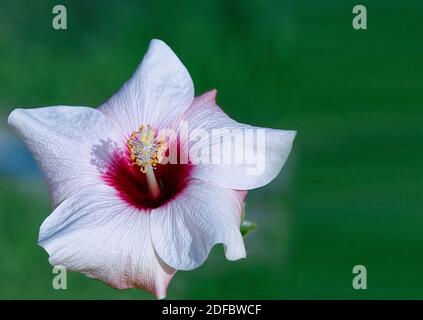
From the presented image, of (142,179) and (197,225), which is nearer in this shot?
(197,225)

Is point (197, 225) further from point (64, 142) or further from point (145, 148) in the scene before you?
point (64, 142)

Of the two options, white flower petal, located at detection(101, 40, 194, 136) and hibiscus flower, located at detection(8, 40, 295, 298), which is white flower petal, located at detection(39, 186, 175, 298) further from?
white flower petal, located at detection(101, 40, 194, 136)

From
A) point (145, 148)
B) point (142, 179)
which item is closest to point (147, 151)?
point (145, 148)

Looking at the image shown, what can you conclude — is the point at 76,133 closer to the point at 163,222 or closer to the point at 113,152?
the point at 113,152

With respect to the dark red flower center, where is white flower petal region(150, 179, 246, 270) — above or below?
below

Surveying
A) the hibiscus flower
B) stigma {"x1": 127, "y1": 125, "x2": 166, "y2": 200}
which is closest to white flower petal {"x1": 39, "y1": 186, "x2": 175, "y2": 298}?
the hibiscus flower

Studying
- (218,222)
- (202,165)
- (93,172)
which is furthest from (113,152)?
(218,222)

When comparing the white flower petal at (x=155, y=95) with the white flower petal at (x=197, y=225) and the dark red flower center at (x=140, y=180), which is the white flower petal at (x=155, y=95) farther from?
the white flower petal at (x=197, y=225)
